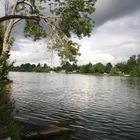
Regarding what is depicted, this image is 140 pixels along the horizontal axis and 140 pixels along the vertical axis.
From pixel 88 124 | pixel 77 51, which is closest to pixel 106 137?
pixel 88 124

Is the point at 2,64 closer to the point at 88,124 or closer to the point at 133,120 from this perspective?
the point at 88,124

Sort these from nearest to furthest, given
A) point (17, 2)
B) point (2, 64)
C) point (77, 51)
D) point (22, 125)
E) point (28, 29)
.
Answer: point (2, 64)
point (22, 125)
point (77, 51)
point (17, 2)
point (28, 29)

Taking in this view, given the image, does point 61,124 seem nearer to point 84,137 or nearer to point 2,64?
point 84,137

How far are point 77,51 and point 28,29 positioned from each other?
34.1 ft

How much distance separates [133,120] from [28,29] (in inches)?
606

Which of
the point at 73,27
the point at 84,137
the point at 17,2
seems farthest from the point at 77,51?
the point at 17,2

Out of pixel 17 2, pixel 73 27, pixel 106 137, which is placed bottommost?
pixel 106 137

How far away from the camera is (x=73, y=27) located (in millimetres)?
30938

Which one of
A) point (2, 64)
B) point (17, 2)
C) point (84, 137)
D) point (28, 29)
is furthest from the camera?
point (28, 29)

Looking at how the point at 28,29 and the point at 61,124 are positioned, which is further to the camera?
the point at 28,29

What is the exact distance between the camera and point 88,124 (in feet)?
101

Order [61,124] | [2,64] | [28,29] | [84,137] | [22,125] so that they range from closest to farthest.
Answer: [2,64], [22,125], [84,137], [61,124], [28,29]

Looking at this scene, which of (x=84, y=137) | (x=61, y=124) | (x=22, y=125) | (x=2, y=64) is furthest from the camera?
(x=61, y=124)

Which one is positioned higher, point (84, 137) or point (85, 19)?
point (85, 19)
